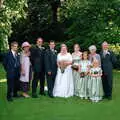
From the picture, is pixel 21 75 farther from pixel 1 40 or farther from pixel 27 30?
pixel 27 30

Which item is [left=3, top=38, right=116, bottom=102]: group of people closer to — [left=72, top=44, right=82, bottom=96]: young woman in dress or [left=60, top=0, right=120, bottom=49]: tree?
[left=72, top=44, right=82, bottom=96]: young woman in dress

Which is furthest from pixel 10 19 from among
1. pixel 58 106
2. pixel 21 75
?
pixel 58 106

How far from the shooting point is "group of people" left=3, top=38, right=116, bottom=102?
44.1 ft

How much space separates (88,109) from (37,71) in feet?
7.82

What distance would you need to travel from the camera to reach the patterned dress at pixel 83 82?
1367cm

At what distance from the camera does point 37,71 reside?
44.7 feet

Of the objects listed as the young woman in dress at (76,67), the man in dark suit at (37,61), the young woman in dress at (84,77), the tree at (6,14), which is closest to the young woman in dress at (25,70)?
the man in dark suit at (37,61)

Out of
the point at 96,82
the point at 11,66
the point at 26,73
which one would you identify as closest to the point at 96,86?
the point at 96,82

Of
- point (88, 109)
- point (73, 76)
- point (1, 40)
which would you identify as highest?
point (1, 40)

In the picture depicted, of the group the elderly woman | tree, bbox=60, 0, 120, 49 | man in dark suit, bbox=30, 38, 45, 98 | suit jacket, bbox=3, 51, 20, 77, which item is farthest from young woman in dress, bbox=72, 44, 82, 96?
tree, bbox=60, 0, 120, 49

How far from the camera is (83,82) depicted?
13711 millimetres

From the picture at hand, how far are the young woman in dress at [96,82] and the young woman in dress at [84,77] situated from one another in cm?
26

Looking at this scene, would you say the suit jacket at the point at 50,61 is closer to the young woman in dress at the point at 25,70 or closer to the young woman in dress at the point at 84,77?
the young woman in dress at the point at 25,70

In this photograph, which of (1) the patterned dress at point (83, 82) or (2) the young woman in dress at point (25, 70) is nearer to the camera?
(1) the patterned dress at point (83, 82)
